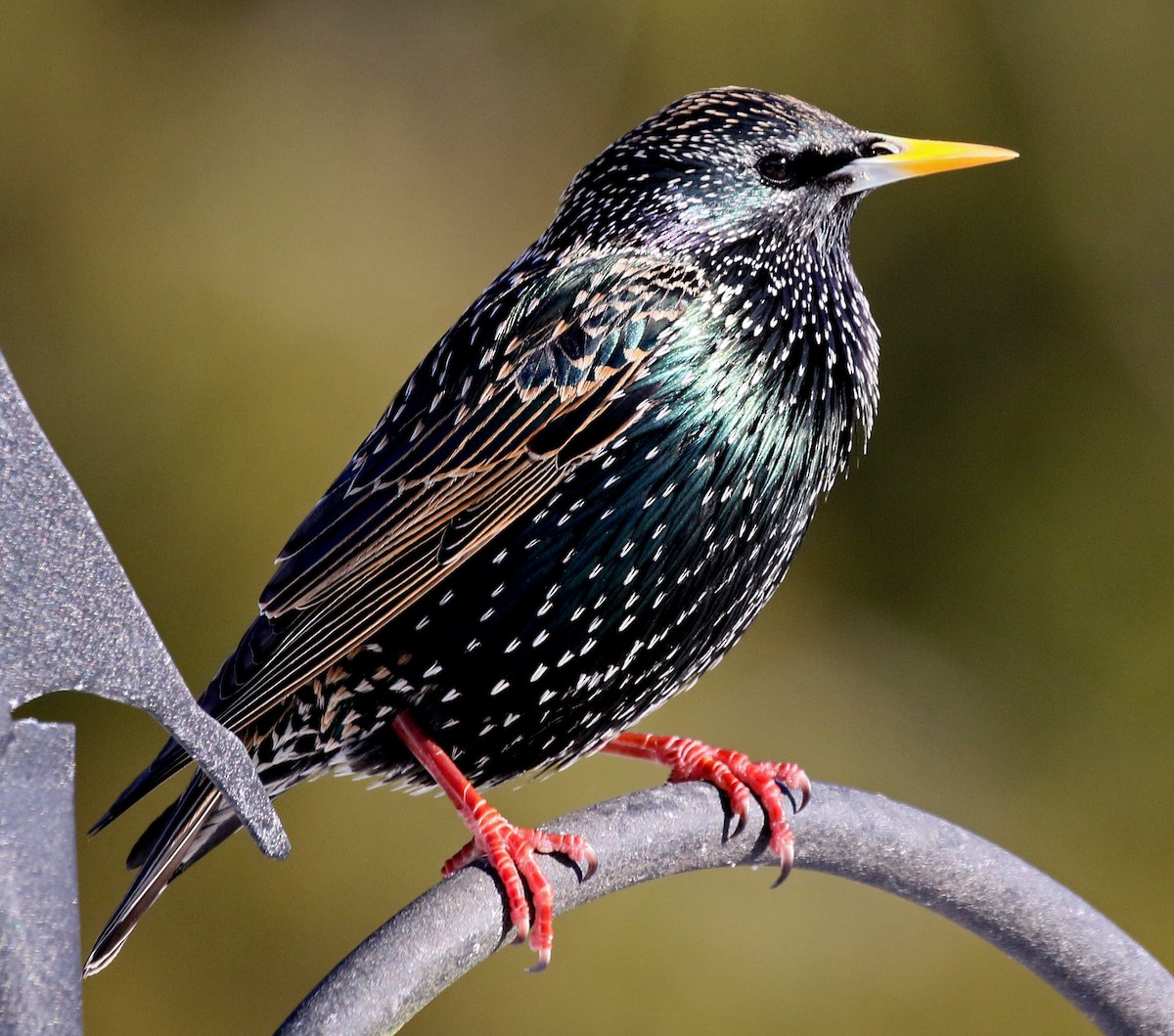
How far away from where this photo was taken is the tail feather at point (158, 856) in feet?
5.64

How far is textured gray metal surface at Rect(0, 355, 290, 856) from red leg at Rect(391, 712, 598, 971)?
0.71m

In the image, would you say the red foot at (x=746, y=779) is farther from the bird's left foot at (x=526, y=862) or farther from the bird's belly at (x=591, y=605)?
the bird's left foot at (x=526, y=862)

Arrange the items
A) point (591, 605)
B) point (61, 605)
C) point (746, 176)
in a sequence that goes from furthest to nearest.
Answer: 1. point (746, 176)
2. point (591, 605)
3. point (61, 605)

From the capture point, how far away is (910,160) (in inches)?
69.6

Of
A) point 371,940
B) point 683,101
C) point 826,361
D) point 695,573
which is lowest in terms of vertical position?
point 371,940

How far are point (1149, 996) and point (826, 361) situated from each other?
772 millimetres

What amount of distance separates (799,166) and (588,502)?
50cm

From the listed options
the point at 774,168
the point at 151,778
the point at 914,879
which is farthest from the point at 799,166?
the point at 151,778

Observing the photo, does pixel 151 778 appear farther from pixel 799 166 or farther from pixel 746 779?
pixel 799 166

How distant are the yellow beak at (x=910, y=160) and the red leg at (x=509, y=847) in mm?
837

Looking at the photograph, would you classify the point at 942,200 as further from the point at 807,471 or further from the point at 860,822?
the point at 860,822

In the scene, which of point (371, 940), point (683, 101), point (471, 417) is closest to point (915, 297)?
point (683, 101)

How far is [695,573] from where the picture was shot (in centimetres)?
172

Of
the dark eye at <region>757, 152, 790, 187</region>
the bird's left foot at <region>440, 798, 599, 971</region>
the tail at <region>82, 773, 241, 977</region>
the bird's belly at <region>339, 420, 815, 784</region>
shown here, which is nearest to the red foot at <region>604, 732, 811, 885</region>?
the bird's belly at <region>339, 420, 815, 784</region>
